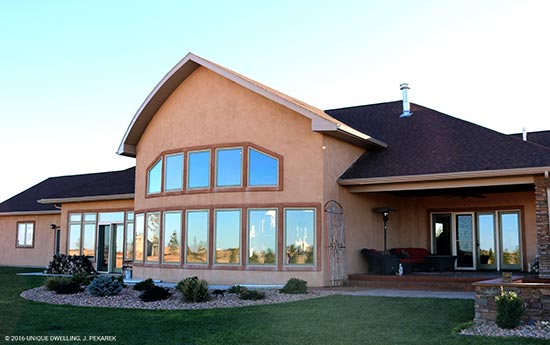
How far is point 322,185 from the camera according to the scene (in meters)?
14.8

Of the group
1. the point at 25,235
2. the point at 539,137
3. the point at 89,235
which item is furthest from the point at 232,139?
the point at 25,235

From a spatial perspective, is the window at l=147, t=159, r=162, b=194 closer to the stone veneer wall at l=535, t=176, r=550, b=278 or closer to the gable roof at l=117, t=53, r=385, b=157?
the gable roof at l=117, t=53, r=385, b=157

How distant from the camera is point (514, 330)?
27.6 ft

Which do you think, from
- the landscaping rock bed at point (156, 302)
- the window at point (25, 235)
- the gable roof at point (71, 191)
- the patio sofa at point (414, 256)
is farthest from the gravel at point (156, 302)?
the window at point (25, 235)

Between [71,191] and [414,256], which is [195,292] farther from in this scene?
[71,191]

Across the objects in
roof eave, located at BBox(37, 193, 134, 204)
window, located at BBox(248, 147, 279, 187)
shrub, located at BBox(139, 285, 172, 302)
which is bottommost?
shrub, located at BBox(139, 285, 172, 302)

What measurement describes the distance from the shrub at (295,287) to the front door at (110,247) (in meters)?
9.71

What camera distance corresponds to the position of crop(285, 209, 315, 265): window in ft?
49.0

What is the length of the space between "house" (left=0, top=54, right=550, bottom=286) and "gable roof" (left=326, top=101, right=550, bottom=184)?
0.05 m

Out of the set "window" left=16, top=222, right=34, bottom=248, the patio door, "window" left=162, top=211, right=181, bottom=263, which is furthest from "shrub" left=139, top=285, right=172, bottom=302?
"window" left=16, top=222, right=34, bottom=248

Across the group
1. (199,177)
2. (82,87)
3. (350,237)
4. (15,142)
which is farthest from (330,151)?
(15,142)

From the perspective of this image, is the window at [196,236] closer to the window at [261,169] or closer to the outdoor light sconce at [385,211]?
the window at [261,169]

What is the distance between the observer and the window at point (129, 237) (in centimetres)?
2052

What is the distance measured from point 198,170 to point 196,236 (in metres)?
1.97
